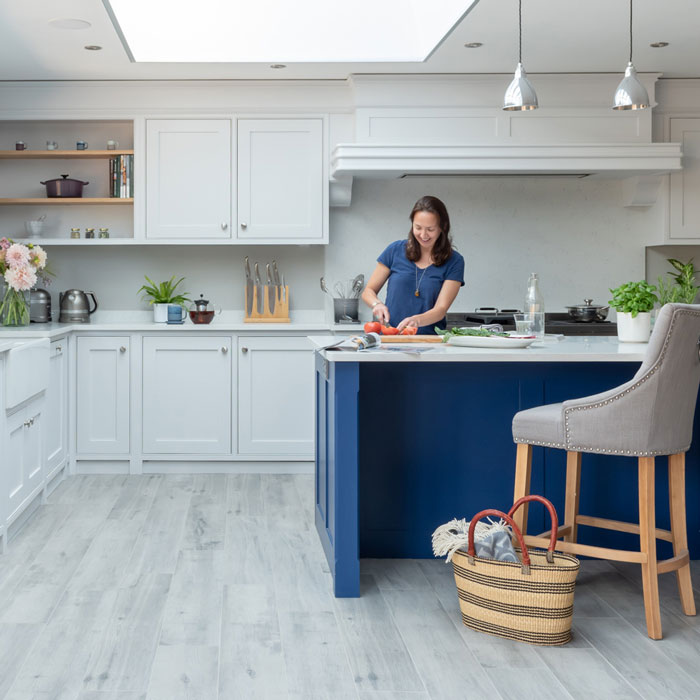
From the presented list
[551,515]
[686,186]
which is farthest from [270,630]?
[686,186]

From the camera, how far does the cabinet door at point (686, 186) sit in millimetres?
5219

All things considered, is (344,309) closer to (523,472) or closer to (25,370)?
(25,370)

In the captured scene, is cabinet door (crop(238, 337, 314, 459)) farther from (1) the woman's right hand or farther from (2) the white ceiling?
(2) the white ceiling

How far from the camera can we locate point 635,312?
10.5 feet

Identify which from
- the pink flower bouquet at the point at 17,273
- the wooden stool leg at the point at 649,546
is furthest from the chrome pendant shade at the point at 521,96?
the pink flower bouquet at the point at 17,273

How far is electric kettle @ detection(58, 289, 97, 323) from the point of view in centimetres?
518

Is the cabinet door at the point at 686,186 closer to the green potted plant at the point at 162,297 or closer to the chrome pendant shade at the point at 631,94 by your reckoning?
the chrome pendant shade at the point at 631,94

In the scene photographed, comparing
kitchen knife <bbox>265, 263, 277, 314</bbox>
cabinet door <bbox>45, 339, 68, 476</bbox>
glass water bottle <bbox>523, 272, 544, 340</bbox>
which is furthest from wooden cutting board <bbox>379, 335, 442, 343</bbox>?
kitchen knife <bbox>265, 263, 277, 314</bbox>

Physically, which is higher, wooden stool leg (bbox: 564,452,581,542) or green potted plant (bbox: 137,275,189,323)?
green potted plant (bbox: 137,275,189,323)

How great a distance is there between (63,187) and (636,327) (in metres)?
3.45

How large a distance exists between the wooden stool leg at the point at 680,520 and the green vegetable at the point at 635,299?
65 cm

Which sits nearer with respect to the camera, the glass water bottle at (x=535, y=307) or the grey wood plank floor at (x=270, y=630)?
the grey wood plank floor at (x=270, y=630)

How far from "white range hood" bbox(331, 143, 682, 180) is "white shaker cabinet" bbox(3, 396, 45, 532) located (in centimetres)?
210

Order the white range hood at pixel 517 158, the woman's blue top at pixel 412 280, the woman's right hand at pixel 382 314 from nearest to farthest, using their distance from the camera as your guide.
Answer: the woman's right hand at pixel 382 314
the woman's blue top at pixel 412 280
the white range hood at pixel 517 158
